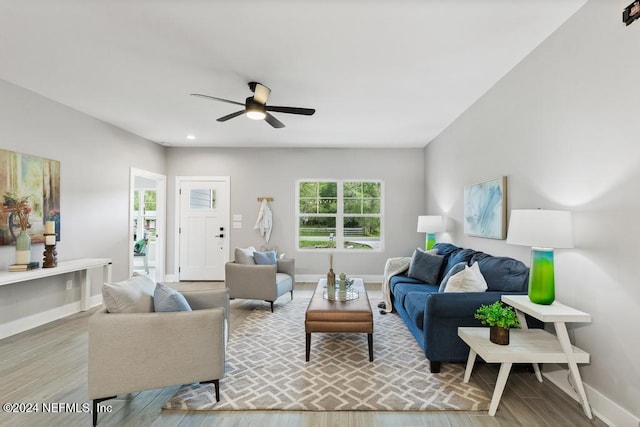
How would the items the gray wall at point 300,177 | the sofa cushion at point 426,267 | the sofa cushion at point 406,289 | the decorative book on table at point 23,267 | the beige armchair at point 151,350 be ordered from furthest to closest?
the gray wall at point 300,177 → the sofa cushion at point 426,267 → the sofa cushion at point 406,289 → the decorative book on table at point 23,267 → the beige armchair at point 151,350

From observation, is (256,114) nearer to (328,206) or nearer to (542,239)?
(542,239)

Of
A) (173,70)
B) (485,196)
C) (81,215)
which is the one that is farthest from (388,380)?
(81,215)

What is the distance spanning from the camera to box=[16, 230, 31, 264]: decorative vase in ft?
10.5

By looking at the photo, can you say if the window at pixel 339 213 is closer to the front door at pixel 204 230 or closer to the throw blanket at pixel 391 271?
the front door at pixel 204 230

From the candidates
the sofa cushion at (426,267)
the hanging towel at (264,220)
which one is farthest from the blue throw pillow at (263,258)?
the sofa cushion at (426,267)

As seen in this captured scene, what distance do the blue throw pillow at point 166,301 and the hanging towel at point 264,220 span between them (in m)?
3.85

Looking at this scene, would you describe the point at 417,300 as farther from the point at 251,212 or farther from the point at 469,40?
→ the point at 251,212

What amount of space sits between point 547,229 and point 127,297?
9.18 ft

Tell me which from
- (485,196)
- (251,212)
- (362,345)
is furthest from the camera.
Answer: (251,212)

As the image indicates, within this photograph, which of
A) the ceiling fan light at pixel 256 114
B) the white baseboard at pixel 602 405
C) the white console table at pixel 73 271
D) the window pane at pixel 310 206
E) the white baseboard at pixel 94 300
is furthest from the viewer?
the window pane at pixel 310 206

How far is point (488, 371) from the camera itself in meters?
2.56

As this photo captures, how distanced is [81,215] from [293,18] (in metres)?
3.91

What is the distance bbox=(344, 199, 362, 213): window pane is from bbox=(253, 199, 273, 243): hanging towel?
59.4 inches

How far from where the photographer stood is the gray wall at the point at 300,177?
6121 mm
